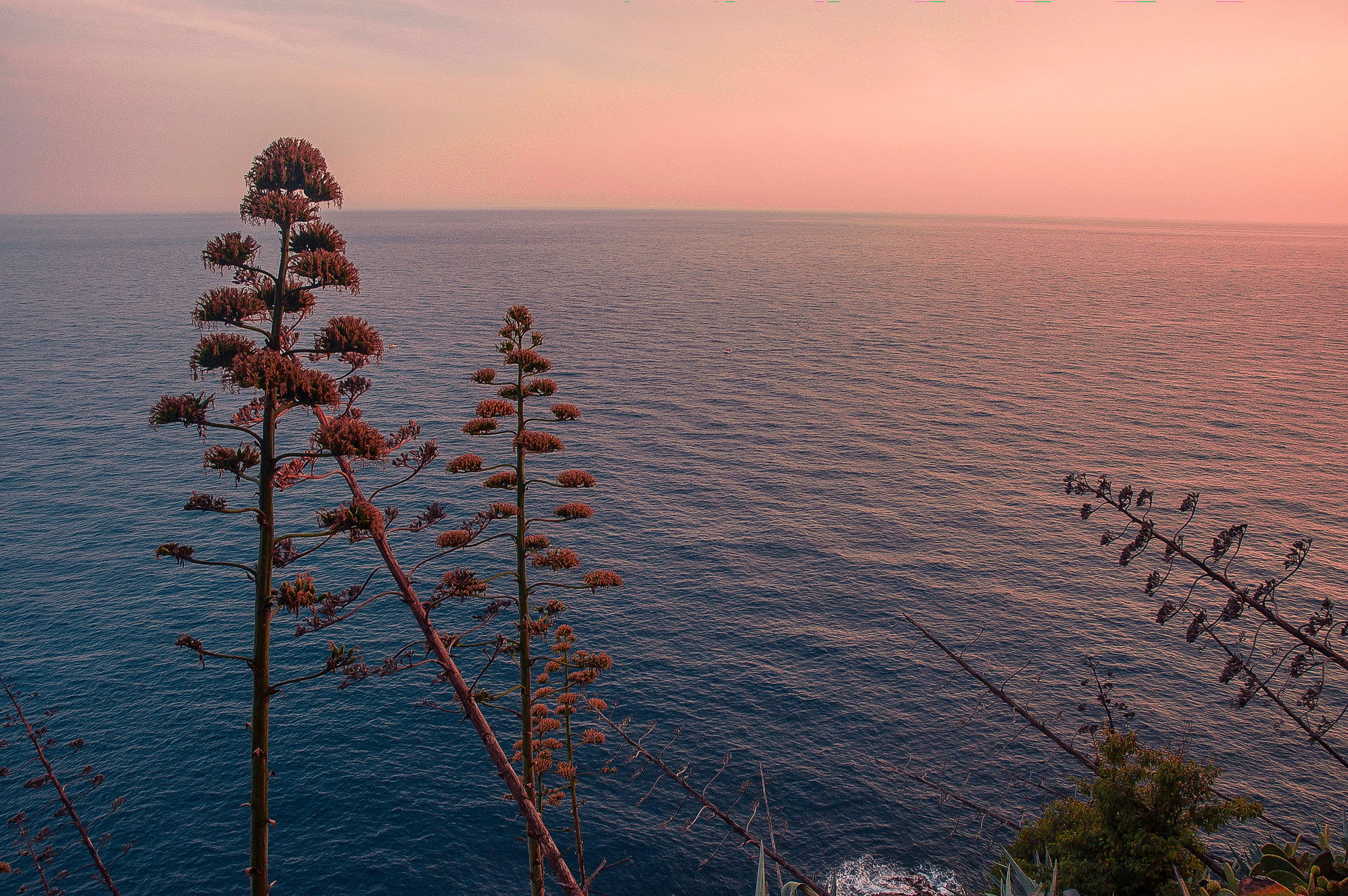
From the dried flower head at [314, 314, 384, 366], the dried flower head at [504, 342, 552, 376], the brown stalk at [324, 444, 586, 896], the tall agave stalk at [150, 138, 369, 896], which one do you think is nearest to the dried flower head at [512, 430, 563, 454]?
the dried flower head at [504, 342, 552, 376]

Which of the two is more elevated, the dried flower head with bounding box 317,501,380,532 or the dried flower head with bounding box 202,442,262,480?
the dried flower head with bounding box 202,442,262,480

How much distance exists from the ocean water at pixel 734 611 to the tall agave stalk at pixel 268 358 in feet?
84.0

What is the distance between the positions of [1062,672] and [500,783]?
37821 millimetres

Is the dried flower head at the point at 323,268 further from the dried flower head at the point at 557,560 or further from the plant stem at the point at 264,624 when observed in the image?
the dried flower head at the point at 557,560

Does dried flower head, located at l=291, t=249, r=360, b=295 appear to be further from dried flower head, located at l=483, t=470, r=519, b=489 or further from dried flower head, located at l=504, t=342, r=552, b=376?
dried flower head, located at l=483, t=470, r=519, b=489

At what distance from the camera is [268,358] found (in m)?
13.8

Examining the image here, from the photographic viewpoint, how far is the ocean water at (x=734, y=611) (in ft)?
147

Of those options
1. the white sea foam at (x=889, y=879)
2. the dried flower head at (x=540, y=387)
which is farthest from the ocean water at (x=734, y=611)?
the dried flower head at (x=540, y=387)

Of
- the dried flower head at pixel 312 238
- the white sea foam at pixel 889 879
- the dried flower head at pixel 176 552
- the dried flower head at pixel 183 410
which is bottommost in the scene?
the white sea foam at pixel 889 879

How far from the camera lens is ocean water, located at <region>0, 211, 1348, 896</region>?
44750mm

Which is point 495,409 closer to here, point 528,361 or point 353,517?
point 528,361

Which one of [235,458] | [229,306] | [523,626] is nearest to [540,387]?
[523,626]

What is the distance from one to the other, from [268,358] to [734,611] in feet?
176

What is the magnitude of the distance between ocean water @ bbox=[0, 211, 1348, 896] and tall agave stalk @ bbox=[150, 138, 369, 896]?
84.0ft
